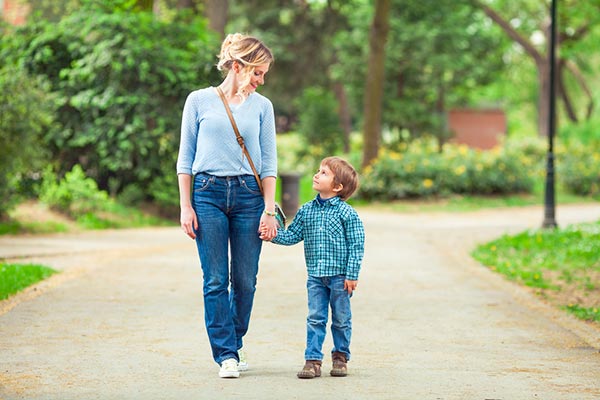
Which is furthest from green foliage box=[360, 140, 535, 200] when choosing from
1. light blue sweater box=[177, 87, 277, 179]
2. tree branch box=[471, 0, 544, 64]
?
light blue sweater box=[177, 87, 277, 179]

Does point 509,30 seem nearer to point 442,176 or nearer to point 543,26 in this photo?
point 543,26

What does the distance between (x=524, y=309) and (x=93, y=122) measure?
38.0 feet

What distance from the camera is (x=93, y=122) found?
65.7 ft

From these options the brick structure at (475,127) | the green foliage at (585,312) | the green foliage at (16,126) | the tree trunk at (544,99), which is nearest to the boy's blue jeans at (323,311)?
the green foliage at (585,312)

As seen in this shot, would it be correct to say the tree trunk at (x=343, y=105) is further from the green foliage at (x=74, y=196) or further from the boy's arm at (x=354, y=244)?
the boy's arm at (x=354, y=244)

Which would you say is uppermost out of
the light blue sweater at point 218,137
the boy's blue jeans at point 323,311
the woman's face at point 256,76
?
the woman's face at point 256,76

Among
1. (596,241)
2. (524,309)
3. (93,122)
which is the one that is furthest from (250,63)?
(93,122)

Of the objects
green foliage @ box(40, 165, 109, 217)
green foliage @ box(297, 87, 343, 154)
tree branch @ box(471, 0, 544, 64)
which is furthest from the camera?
tree branch @ box(471, 0, 544, 64)

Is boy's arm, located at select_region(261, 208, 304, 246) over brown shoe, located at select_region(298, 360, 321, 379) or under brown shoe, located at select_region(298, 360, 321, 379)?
over

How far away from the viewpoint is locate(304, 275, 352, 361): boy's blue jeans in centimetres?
659

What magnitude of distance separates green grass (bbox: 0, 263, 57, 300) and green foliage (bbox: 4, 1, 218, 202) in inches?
294

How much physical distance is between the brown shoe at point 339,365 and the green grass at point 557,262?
3698mm

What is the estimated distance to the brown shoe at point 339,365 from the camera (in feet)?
21.9

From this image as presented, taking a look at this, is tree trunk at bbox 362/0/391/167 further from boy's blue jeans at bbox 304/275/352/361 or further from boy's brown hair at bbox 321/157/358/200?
boy's blue jeans at bbox 304/275/352/361
